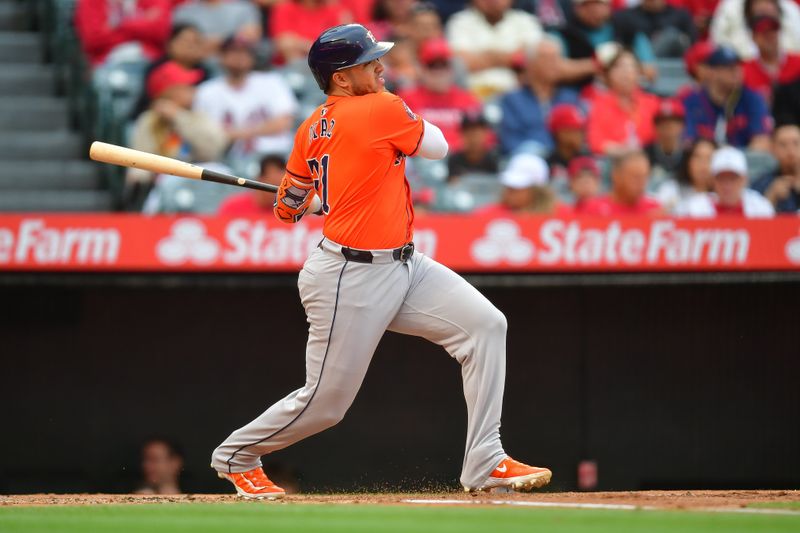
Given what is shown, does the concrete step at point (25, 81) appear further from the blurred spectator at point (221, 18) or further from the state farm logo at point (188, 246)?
the state farm logo at point (188, 246)

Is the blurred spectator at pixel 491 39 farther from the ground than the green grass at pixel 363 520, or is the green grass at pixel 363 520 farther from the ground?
the blurred spectator at pixel 491 39

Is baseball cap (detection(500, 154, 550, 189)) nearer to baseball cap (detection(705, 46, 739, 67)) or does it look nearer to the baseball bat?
baseball cap (detection(705, 46, 739, 67))

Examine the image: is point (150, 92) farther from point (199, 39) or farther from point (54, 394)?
point (54, 394)

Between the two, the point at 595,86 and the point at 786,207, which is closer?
the point at 786,207

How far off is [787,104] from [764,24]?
0.72 m

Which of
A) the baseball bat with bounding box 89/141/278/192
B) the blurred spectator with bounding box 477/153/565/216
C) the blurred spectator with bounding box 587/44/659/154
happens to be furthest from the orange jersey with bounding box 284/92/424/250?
the blurred spectator with bounding box 587/44/659/154

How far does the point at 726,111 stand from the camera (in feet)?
30.6

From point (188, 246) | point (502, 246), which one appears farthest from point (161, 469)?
point (502, 246)

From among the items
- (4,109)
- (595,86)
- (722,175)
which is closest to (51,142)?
(4,109)

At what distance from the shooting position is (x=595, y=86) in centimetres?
928

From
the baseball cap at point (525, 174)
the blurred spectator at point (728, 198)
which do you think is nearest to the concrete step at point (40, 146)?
the baseball cap at point (525, 174)

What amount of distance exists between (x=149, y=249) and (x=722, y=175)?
371cm

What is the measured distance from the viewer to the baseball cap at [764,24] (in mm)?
9648

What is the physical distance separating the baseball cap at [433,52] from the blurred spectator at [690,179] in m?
1.78
